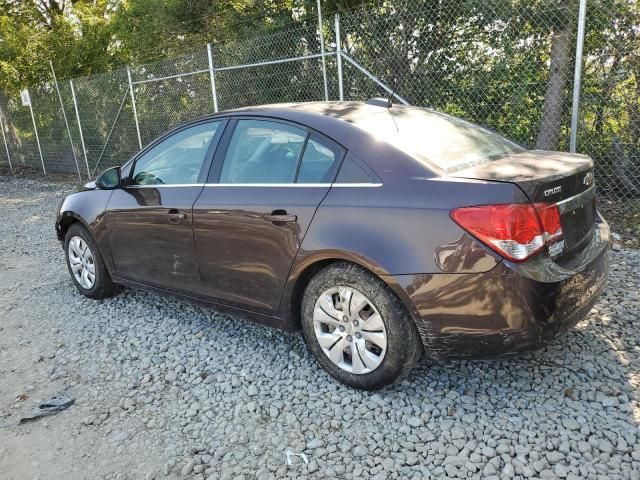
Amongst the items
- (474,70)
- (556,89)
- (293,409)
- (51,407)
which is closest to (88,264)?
(51,407)

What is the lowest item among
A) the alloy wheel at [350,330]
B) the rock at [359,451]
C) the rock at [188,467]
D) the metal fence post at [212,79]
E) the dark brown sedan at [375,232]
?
the rock at [359,451]

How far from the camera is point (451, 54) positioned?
22.2 ft

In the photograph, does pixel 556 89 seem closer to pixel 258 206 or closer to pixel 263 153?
pixel 263 153

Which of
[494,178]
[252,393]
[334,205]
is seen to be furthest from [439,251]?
[252,393]

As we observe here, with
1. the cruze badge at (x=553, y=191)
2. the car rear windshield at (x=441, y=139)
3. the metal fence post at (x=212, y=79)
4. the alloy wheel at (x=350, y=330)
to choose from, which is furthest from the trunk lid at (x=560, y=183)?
the metal fence post at (x=212, y=79)

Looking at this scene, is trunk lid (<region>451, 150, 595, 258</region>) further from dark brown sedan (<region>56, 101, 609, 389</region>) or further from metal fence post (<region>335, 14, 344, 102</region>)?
metal fence post (<region>335, 14, 344, 102</region>)

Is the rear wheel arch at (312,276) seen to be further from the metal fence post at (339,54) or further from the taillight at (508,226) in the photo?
the metal fence post at (339,54)

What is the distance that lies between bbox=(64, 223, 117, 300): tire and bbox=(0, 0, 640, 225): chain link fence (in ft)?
12.8

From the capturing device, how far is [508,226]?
246cm

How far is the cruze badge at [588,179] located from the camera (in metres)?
2.96

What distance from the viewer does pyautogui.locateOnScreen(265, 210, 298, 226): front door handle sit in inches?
122

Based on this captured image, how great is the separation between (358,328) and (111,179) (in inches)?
103

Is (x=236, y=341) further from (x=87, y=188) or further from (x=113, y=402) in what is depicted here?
(x=87, y=188)

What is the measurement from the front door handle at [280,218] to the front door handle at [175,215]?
32.2 inches
